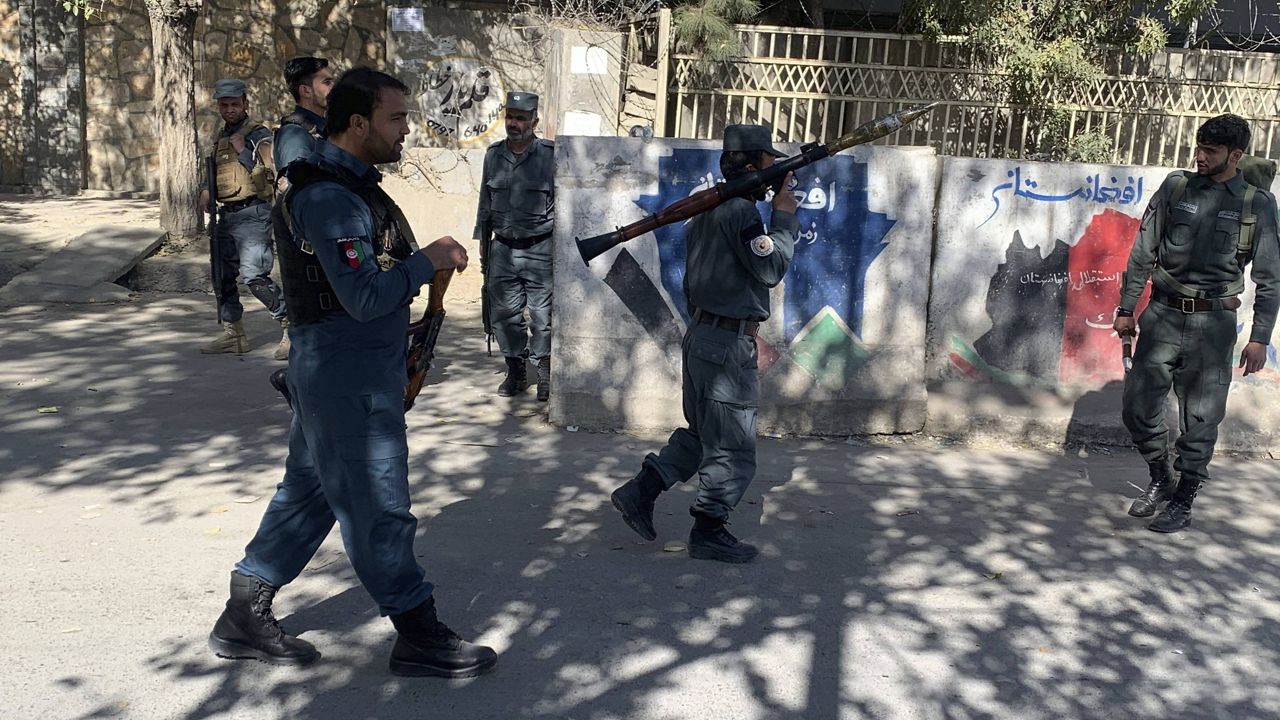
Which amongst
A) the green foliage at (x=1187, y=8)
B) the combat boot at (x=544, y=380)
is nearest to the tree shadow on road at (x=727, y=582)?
the combat boot at (x=544, y=380)

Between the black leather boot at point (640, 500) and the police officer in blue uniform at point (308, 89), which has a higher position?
the police officer in blue uniform at point (308, 89)

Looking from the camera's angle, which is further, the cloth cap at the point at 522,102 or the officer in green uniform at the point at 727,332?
the cloth cap at the point at 522,102

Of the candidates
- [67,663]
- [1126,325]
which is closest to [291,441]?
[67,663]

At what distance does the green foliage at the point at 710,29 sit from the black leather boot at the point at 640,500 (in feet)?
20.6

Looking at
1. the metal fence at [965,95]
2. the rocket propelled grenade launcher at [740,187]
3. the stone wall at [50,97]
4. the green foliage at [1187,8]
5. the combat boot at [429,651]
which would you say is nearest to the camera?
the combat boot at [429,651]

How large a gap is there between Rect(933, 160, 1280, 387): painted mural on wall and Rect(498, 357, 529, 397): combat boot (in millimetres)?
2508

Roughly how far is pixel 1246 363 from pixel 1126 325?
0.54m

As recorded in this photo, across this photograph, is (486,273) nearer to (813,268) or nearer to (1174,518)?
(813,268)

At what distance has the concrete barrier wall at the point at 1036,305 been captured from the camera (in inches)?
266

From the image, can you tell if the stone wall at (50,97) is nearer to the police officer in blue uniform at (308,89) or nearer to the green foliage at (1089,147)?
the police officer in blue uniform at (308,89)

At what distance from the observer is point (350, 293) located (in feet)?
11.1

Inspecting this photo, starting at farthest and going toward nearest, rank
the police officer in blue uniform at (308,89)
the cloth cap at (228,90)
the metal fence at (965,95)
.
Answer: the metal fence at (965,95) → the cloth cap at (228,90) → the police officer in blue uniform at (308,89)

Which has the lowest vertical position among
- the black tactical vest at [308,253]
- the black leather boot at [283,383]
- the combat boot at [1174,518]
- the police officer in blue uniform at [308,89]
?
the combat boot at [1174,518]

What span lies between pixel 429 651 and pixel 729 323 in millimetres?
1813
